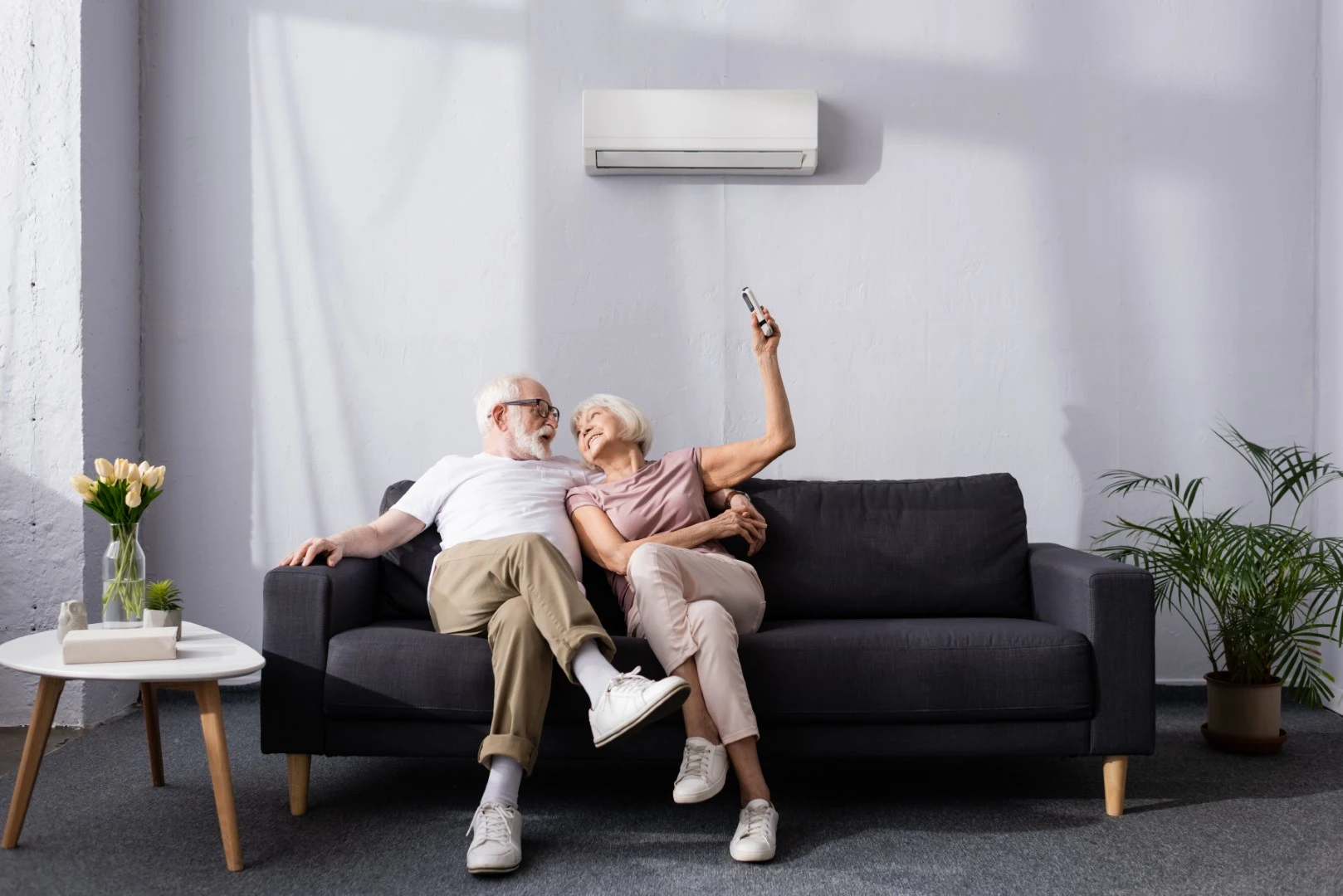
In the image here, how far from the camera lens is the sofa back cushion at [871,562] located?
2.83m

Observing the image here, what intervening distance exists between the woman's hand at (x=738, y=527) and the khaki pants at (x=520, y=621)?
48 centimetres

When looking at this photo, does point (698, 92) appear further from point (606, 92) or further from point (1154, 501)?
point (1154, 501)

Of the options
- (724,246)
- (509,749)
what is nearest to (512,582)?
(509,749)

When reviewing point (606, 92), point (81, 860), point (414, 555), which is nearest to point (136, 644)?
point (81, 860)

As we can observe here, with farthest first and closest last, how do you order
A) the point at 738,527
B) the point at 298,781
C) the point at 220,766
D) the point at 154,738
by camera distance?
the point at 738,527, the point at 154,738, the point at 298,781, the point at 220,766

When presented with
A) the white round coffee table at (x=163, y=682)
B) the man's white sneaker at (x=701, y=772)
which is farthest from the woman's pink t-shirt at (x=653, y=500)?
the white round coffee table at (x=163, y=682)

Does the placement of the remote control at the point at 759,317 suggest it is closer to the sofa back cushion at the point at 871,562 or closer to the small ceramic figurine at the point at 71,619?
the sofa back cushion at the point at 871,562

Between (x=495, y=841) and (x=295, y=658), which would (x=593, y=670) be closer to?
(x=495, y=841)

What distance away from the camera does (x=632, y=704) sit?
6.89 ft

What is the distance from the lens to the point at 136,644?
6.87ft

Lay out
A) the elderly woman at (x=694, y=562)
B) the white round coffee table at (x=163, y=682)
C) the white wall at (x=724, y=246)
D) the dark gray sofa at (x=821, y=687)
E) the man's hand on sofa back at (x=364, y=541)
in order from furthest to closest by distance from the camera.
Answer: the white wall at (x=724, y=246)
the man's hand on sofa back at (x=364, y=541)
the dark gray sofa at (x=821, y=687)
the elderly woman at (x=694, y=562)
the white round coffee table at (x=163, y=682)

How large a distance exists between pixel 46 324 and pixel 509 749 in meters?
2.15

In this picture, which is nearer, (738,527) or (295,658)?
(295,658)

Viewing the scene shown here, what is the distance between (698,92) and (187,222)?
1747 mm
